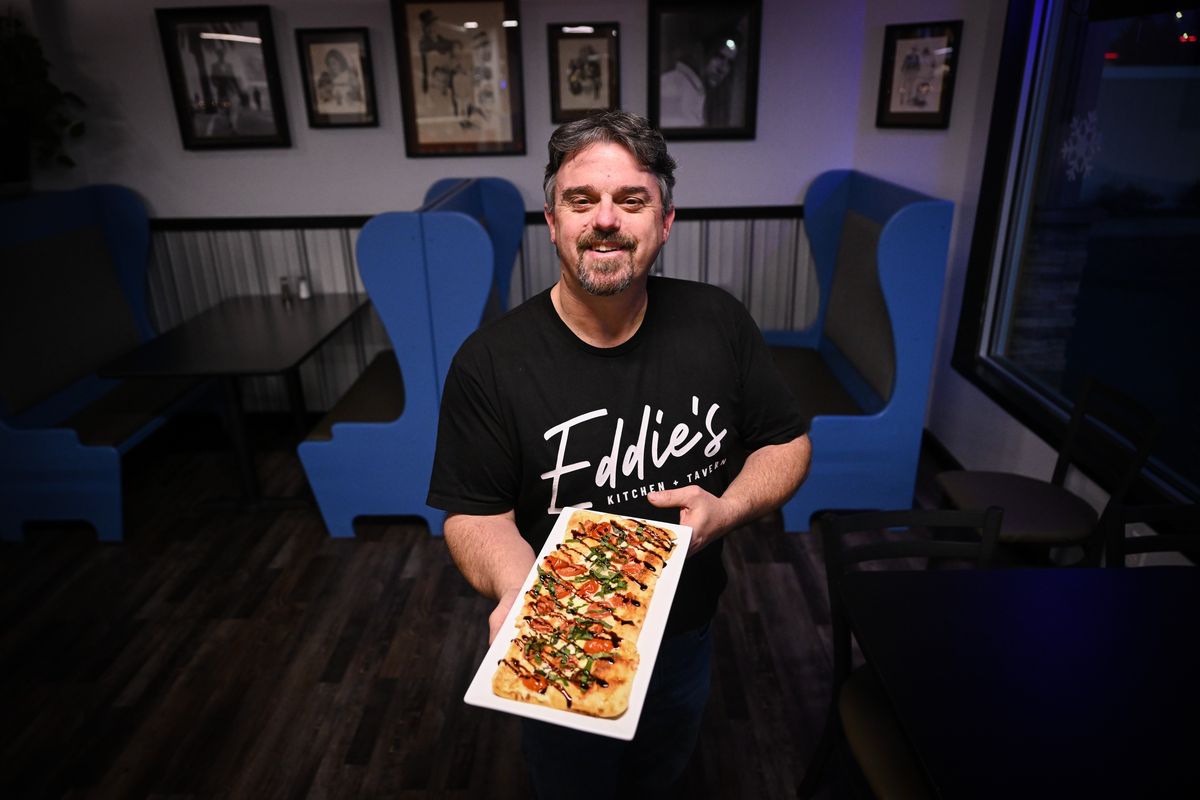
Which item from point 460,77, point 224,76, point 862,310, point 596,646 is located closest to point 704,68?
point 460,77

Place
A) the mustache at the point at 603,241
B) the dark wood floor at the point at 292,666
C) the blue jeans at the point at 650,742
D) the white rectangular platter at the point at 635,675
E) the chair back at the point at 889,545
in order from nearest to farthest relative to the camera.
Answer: the white rectangular platter at the point at 635,675 < the mustache at the point at 603,241 < the blue jeans at the point at 650,742 < the chair back at the point at 889,545 < the dark wood floor at the point at 292,666

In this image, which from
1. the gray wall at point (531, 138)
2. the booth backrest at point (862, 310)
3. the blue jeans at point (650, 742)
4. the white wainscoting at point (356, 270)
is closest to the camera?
the blue jeans at point (650, 742)

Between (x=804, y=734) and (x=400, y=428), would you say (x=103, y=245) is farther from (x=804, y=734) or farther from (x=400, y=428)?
(x=804, y=734)

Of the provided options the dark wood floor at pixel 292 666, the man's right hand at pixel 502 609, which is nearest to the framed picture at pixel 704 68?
the dark wood floor at pixel 292 666

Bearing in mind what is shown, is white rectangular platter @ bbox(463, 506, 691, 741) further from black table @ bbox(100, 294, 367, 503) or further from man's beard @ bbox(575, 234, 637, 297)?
black table @ bbox(100, 294, 367, 503)

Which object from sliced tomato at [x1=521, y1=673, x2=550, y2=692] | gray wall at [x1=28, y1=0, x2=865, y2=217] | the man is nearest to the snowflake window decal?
gray wall at [x1=28, y1=0, x2=865, y2=217]

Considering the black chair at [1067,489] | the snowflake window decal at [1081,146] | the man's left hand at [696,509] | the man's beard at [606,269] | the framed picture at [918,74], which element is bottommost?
the black chair at [1067,489]

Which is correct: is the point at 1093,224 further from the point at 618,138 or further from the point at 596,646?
the point at 596,646

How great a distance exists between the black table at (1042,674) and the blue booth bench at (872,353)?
134cm

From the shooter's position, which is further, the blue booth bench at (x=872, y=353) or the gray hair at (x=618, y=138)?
the blue booth bench at (x=872, y=353)

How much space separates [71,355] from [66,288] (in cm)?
31

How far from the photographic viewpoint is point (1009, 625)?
55.4 inches

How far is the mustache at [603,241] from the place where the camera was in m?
1.20

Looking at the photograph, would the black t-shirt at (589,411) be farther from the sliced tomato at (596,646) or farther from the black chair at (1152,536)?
the black chair at (1152,536)
